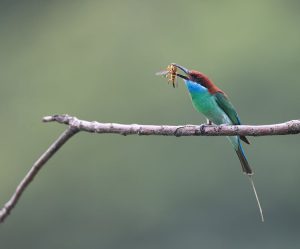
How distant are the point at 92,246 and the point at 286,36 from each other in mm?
4648

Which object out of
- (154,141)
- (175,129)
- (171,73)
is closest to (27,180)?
(175,129)

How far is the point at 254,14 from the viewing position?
47.5ft

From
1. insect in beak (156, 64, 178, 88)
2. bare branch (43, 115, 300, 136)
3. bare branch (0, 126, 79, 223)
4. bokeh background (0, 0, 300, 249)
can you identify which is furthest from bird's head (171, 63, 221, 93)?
bokeh background (0, 0, 300, 249)

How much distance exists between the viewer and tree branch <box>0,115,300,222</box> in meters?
2.16

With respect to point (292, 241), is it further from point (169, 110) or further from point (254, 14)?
point (254, 14)

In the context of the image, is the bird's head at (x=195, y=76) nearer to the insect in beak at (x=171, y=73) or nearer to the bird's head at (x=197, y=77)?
the bird's head at (x=197, y=77)

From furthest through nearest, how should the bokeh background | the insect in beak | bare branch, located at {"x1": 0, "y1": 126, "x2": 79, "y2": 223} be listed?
the bokeh background < the insect in beak < bare branch, located at {"x1": 0, "y1": 126, "x2": 79, "y2": 223}

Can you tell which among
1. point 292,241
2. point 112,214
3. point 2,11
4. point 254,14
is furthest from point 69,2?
point 292,241

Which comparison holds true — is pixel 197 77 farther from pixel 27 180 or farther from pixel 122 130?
pixel 27 180

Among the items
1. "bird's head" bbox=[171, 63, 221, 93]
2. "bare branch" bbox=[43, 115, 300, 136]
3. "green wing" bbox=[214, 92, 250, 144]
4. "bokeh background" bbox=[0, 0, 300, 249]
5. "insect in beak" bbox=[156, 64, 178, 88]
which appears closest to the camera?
"bare branch" bbox=[43, 115, 300, 136]

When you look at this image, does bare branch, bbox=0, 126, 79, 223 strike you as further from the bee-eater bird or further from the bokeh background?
the bokeh background

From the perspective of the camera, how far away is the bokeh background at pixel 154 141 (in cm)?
1088

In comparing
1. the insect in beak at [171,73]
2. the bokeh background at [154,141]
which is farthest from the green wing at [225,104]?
the bokeh background at [154,141]

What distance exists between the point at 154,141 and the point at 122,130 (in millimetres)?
9843
